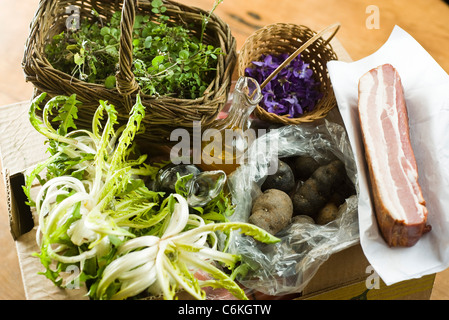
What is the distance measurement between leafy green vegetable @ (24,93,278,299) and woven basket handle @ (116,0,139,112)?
0.04 meters

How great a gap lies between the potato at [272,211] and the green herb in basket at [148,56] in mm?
303

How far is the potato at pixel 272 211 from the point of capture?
3.43 ft

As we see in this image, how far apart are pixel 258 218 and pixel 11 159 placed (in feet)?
2.05

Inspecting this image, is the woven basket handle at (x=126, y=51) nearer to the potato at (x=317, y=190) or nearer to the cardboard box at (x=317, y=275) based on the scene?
the cardboard box at (x=317, y=275)

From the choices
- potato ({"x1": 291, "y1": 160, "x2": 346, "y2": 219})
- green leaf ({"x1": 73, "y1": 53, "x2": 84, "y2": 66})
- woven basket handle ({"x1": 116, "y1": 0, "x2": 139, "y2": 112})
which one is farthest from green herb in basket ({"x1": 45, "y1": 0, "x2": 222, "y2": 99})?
potato ({"x1": 291, "y1": 160, "x2": 346, "y2": 219})

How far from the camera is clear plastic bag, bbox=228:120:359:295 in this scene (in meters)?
0.99

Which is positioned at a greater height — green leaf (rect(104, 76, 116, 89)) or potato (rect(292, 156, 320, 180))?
green leaf (rect(104, 76, 116, 89))

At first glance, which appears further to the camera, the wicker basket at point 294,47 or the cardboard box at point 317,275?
the wicker basket at point 294,47

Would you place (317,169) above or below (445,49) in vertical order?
below

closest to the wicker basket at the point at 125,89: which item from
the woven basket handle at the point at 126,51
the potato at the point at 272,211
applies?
the woven basket handle at the point at 126,51

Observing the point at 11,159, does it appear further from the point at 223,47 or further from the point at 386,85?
the point at 386,85

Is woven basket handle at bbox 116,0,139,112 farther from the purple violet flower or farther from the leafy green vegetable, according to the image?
the purple violet flower

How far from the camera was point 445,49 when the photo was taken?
1528mm

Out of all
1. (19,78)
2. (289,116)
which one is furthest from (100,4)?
(289,116)
